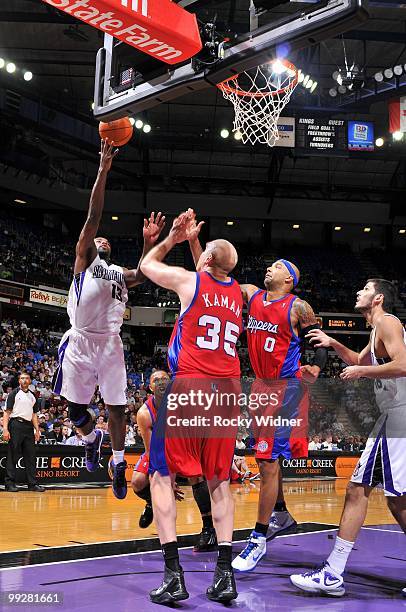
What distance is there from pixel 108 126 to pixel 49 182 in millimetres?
21696

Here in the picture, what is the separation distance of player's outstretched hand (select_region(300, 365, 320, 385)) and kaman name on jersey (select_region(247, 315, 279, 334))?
1.36 ft

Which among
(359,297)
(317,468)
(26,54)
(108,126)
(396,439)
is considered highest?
(26,54)

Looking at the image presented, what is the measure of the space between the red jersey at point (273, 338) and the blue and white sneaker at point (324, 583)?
174cm

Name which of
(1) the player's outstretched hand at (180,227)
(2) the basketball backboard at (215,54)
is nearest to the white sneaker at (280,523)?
(1) the player's outstretched hand at (180,227)

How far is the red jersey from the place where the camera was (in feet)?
19.5

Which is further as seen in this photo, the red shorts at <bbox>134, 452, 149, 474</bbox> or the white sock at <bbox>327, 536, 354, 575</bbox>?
the red shorts at <bbox>134, 452, 149, 474</bbox>

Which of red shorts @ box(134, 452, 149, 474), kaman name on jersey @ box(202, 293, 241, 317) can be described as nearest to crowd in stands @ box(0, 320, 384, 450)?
red shorts @ box(134, 452, 149, 474)

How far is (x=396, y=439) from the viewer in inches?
192

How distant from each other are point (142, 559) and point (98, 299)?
229 cm

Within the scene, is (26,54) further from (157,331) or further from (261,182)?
(157,331)

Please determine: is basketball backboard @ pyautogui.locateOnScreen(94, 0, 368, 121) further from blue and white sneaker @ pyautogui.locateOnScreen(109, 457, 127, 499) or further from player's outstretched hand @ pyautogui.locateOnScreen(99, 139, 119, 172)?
blue and white sneaker @ pyautogui.locateOnScreen(109, 457, 127, 499)

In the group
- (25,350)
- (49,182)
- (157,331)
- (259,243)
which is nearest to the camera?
(25,350)

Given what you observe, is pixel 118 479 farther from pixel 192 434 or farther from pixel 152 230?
pixel 152 230

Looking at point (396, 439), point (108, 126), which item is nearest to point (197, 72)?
point (108, 126)
